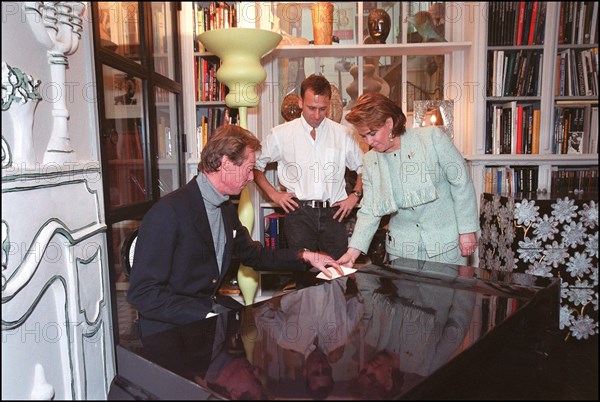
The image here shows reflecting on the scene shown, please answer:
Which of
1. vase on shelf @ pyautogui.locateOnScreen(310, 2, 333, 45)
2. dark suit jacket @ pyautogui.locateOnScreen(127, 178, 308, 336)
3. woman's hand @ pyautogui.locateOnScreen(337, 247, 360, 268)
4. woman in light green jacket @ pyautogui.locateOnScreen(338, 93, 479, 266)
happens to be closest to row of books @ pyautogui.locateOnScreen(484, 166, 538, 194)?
woman in light green jacket @ pyautogui.locateOnScreen(338, 93, 479, 266)

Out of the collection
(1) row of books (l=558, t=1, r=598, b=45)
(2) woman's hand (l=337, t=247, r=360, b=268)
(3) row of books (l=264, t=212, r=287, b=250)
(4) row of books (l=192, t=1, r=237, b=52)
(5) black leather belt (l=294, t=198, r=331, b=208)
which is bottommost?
(3) row of books (l=264, t=212, r=287, b=250)

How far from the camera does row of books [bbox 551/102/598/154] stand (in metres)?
2.69

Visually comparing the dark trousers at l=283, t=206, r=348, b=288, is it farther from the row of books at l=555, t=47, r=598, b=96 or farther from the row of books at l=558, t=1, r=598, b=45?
the row of books at l=558, t=1, r=598, b=45

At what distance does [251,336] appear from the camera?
3.27ft

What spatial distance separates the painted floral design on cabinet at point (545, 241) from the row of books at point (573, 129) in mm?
566

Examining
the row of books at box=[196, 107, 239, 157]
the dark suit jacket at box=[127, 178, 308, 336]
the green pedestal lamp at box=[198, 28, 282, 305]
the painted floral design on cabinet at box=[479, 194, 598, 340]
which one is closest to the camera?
the dark suit jacket at box=[127, 178, 308, 336]

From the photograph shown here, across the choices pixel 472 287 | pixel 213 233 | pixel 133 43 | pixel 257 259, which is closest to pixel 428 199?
pixel 472 287

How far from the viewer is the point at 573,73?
277 cm

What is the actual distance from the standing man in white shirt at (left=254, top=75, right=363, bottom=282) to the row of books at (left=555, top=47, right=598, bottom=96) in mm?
1258

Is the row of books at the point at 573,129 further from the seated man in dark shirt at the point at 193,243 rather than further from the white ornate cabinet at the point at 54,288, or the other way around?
the white ornate cabinet at the point at 54,288

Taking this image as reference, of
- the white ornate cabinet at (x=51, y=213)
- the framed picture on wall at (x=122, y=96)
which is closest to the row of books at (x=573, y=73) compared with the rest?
the framed picture on wall at (x=122, y=96)

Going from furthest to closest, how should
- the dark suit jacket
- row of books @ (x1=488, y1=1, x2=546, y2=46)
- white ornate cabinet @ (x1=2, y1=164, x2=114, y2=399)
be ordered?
row of books @ (x1=488, y1=1, x2=546, y2=46)
the dark suit jacket
white ornate cabinet @ (x1=2, y1=164, x2=114, y2=399)

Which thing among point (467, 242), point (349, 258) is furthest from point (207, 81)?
point (467, 242)

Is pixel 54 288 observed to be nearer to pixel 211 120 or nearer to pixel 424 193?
pixel 424 193
